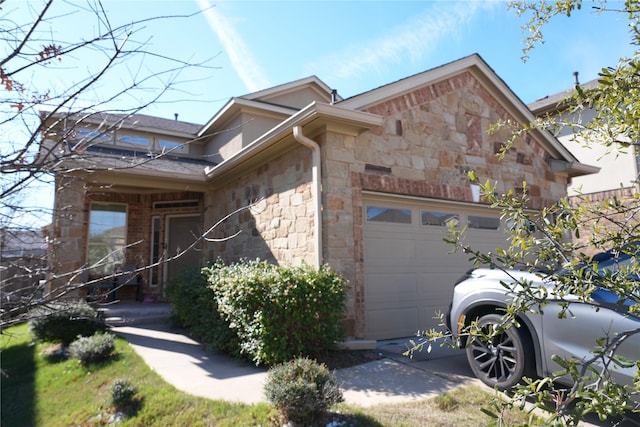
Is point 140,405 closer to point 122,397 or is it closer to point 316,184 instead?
point 122,397

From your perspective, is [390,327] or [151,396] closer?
[151,396]

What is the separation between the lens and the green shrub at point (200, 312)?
588 centimetres

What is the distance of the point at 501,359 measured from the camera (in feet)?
13.7

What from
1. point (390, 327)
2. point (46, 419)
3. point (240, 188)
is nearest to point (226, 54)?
point (46, 419)

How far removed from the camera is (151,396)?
440 centimetres

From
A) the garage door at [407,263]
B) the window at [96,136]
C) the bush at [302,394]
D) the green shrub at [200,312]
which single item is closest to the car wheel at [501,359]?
the bush at [302,394]

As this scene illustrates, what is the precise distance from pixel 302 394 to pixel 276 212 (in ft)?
13.7

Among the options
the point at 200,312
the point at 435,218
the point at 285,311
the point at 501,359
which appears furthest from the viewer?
the point at 435,218

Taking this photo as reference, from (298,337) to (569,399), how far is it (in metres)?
4.05

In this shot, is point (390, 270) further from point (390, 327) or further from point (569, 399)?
point (569, 399)

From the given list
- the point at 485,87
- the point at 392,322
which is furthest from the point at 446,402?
the point at 485,87

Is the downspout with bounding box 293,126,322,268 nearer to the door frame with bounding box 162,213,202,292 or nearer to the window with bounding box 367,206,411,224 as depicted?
the window with bounding box 367,206,411,224

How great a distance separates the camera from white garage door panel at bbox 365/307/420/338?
6.48m

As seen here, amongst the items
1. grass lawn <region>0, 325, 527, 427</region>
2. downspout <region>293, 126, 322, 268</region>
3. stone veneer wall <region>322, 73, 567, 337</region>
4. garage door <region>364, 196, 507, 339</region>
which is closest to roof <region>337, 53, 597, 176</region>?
stone veneer wall <region>322, 73, 567, 337</region>
